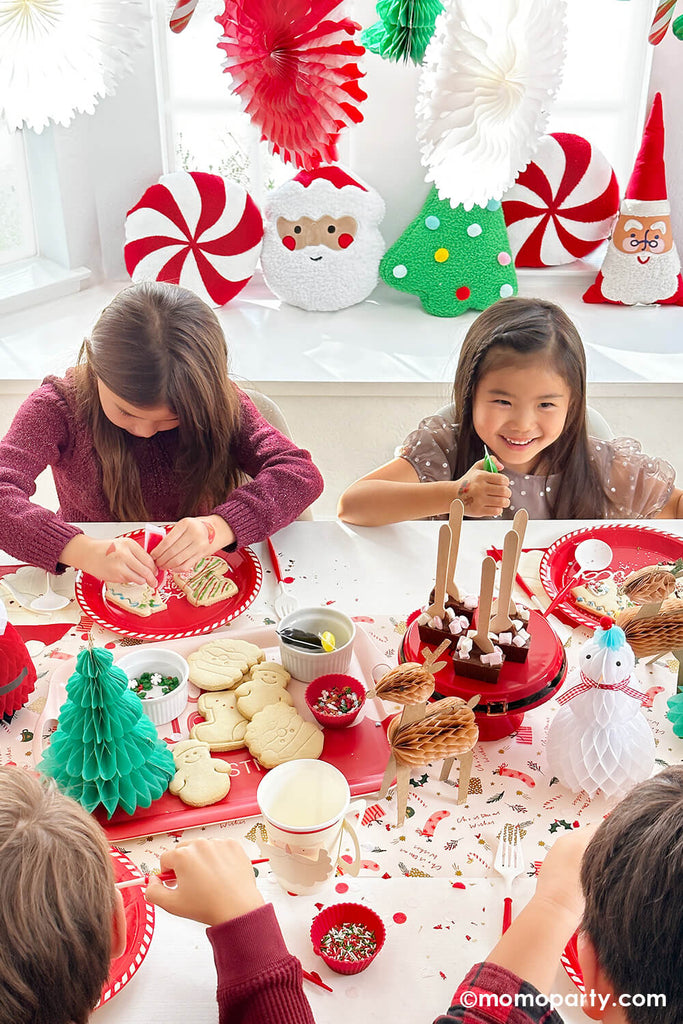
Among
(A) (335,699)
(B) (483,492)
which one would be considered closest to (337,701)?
(A) (335,699)

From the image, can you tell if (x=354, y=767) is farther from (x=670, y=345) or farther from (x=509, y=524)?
(x=670, y=345)

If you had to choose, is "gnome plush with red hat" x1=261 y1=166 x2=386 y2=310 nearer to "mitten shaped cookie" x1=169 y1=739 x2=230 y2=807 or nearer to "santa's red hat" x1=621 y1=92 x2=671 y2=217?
"santa's red hat" x1=621 y1=92 x2=671 y2=217


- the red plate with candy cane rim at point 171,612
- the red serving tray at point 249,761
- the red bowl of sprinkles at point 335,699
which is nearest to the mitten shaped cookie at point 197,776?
the red serving tray at point 249,761

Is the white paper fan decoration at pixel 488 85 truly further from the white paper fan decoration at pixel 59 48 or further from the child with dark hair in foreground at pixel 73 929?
the child with dark hair in foreground at pixel 73 929

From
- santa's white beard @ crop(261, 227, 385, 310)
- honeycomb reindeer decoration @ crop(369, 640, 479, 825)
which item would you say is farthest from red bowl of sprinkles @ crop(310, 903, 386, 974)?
santa's white beard @ crop(261, 227, 385, 310)

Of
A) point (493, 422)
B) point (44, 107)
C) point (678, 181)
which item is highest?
point (44, 107)

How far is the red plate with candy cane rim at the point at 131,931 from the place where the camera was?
2.28ft

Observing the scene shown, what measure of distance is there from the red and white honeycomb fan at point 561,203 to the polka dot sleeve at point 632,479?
1052mm

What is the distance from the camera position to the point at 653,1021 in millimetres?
587

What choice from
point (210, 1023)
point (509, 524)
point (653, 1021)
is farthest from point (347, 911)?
point (509, 524)

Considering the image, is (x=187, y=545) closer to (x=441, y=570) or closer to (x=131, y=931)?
(x=441, y=570)

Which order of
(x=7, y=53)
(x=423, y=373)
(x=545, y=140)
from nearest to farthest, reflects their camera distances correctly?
(x=7, y=53)
(x=423, y=373)
(x=545, y=140)

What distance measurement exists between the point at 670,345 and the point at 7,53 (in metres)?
1.73

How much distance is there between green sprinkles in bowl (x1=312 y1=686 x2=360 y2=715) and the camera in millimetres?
938
